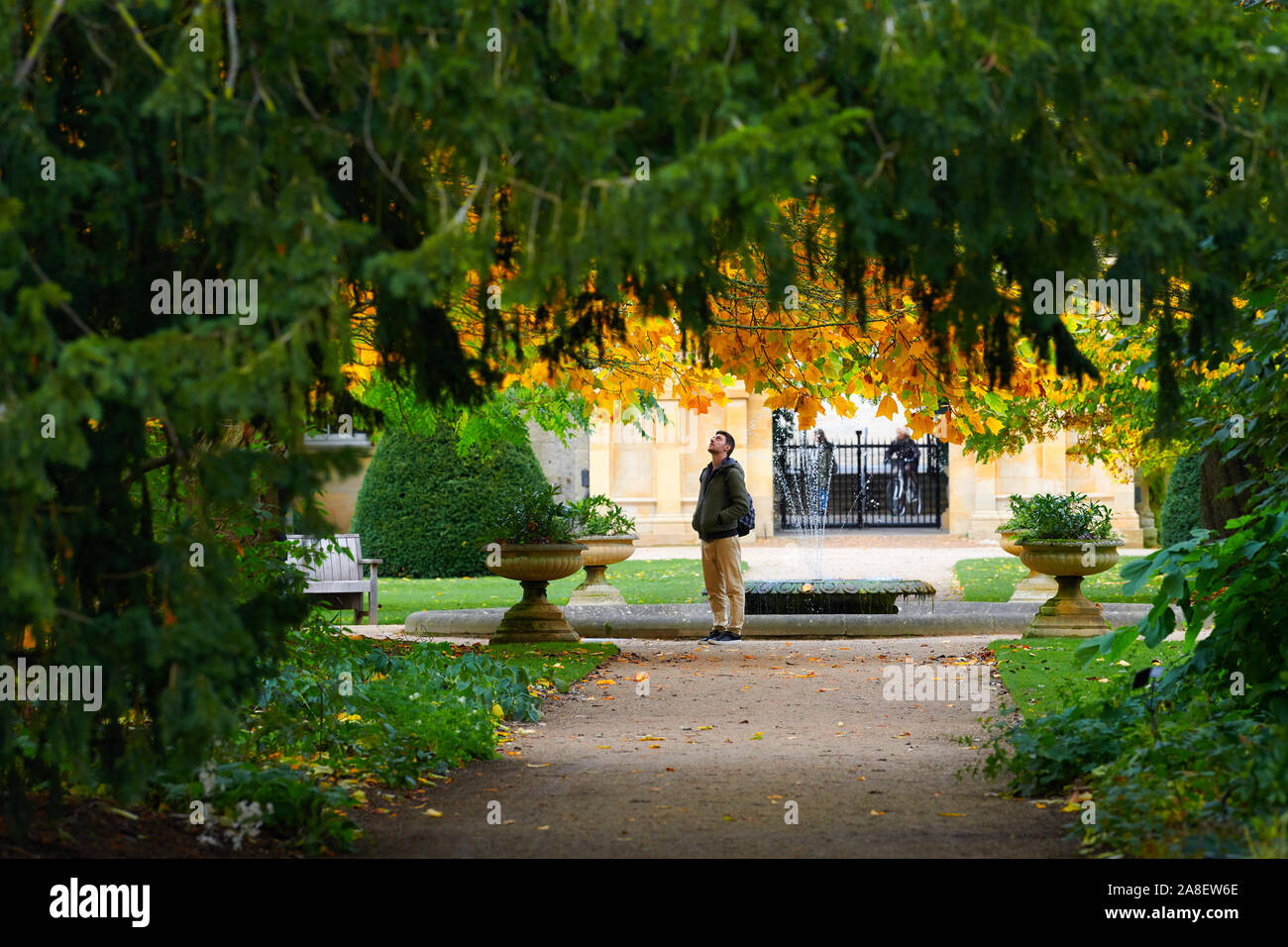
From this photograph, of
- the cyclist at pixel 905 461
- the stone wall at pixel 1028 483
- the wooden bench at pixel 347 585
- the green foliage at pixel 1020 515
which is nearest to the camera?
the green foliage at pixel 1020 515

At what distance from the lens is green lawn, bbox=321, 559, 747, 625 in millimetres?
16984

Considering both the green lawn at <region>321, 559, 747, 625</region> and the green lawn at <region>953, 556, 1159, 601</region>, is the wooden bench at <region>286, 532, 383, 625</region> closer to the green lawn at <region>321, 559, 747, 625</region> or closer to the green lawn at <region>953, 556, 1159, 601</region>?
the green lawn at <region>321, 559, 747, 625</region>

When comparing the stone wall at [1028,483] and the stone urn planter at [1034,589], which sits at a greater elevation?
the stone wall at [1028,483]

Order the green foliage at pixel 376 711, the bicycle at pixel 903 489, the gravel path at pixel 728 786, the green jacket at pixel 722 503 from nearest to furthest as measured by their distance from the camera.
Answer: the gravel path at pixel 728 786 < the green foliage at pixel 376 711 < the green jacket at pixel 722 503 < the bicycle at pixel 903 489

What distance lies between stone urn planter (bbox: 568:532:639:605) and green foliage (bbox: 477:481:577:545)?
95.2 inches

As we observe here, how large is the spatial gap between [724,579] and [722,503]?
807 millimetres

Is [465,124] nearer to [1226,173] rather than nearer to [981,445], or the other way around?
[1226,173]

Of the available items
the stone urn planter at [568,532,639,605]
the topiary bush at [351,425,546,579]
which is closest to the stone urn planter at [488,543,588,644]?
the stone urn planter at [568,532,639,605]

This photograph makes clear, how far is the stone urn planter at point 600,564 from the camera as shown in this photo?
15711 mm

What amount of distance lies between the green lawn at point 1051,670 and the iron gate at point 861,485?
2067 cm

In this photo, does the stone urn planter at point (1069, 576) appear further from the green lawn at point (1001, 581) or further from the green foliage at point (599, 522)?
the green foliage at point (599, 522)

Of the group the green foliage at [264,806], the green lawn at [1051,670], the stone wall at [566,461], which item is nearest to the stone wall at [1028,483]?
the stone wall at [566,461]

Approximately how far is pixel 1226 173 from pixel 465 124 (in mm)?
2238
